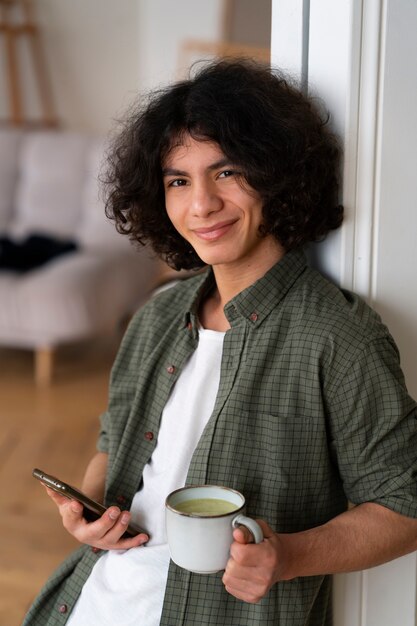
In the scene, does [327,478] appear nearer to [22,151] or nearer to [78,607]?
[78,607]

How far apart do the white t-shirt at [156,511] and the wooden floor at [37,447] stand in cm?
90

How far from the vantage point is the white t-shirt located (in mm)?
1165

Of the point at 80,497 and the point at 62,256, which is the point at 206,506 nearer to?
the point at 80,497

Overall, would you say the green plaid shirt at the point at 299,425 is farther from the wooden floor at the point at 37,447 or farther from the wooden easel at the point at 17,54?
the wooden easel at the point at 17,54

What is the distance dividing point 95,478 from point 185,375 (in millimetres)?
268

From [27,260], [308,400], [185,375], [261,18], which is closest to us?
[308,400]

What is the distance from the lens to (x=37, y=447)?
2.98 metres

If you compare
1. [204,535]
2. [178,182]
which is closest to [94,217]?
[178,182]

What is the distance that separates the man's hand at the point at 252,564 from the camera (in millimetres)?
906

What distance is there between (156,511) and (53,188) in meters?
3.24

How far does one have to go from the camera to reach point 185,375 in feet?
4.09

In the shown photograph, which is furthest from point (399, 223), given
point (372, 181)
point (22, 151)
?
point (22, 151)

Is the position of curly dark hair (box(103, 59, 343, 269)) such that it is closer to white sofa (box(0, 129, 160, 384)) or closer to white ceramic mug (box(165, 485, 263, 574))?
white ceramic mug (box(165, 485, 263, 574))

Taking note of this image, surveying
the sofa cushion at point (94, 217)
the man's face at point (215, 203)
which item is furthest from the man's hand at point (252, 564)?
the sofa cushion at point (94, 217)
